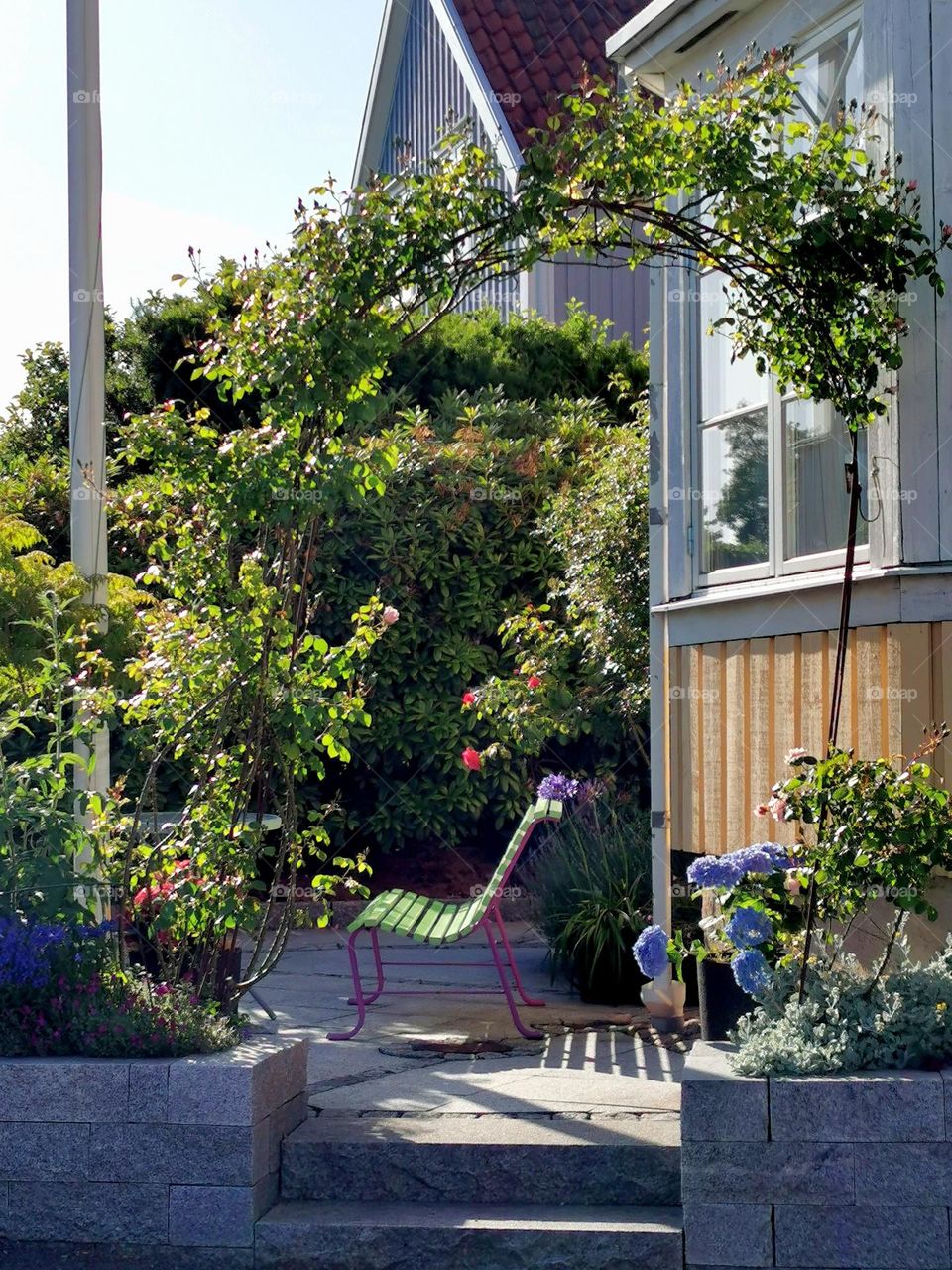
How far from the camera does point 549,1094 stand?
508 cm

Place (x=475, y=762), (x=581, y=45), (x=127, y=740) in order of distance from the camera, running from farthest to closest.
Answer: (x=581, y=45) → (x=475, y=762) → (x=127, y=740)

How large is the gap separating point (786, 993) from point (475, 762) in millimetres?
3873

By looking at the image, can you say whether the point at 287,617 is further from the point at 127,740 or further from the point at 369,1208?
the point at 369,1208

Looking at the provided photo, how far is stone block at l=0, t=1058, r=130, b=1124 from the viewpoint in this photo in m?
4.19

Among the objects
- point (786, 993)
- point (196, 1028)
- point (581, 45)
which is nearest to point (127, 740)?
point (196, 1028)

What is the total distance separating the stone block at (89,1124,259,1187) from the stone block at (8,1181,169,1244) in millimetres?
45

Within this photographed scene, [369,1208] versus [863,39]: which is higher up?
[863,39]

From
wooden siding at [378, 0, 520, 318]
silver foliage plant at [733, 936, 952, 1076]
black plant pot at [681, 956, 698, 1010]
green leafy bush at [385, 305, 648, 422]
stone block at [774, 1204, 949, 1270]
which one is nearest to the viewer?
stone block at [774, 1204, 949, 1270]

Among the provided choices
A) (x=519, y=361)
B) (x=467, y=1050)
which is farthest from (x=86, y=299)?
(x=519, y=361)

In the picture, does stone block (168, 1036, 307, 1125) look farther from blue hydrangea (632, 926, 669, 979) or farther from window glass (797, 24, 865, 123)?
window glass (797, 24, 865, 123)

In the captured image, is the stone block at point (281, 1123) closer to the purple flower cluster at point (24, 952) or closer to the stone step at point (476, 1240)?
the stone step at point (476, 1240)

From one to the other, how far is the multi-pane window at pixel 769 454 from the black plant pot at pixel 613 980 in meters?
1.99

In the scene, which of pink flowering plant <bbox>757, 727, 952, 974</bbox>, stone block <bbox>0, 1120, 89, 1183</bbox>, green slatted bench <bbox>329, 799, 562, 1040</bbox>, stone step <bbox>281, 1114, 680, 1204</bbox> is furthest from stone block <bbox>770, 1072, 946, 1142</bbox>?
green slatted bench <bbox>329, 799, 562, 1040</bbox>

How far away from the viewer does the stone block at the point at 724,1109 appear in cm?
387
